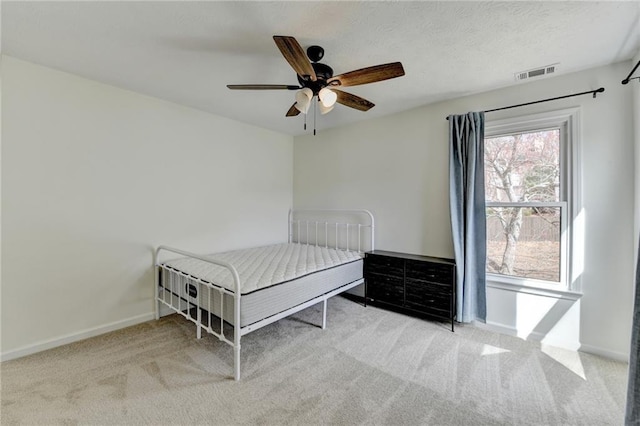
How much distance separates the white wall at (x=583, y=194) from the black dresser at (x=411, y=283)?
34cm

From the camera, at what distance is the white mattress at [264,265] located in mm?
2211

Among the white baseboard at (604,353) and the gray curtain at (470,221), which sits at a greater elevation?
the gray curtain at (470,221)

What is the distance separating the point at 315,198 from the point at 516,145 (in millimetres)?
2639

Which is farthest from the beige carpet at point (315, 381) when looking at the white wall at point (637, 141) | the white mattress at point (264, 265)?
the white wall at point (637, 141)

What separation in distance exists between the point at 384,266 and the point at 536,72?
2.34 meters

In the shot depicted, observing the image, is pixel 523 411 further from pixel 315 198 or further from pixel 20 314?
pixel 20 314

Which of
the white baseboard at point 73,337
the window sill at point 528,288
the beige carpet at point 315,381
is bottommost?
the beige carpet at point 315,381

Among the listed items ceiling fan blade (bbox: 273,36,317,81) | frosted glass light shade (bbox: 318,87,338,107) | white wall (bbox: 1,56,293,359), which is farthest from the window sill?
white wall (bbox: 1,56,293,359)

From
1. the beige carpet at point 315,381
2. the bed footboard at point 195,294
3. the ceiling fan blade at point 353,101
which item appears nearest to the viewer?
the beige carpet at point 315,381

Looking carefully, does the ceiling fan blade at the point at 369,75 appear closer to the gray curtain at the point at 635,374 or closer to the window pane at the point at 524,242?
the gray curtain at the point at 635,374

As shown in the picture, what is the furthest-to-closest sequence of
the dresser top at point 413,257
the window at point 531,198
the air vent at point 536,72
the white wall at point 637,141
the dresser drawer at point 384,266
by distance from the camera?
the dresser drawer at point 384,266 < the dresser top at point 413,257 < the window at point 531,198 < the air vent at point 536,72 < the white wall at point 637,141

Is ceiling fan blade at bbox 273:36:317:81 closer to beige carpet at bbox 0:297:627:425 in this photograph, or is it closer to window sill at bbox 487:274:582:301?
beige carpet at bbox 0:297:627:425

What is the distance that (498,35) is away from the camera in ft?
6.12

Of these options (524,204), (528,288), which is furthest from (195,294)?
(524,204)
